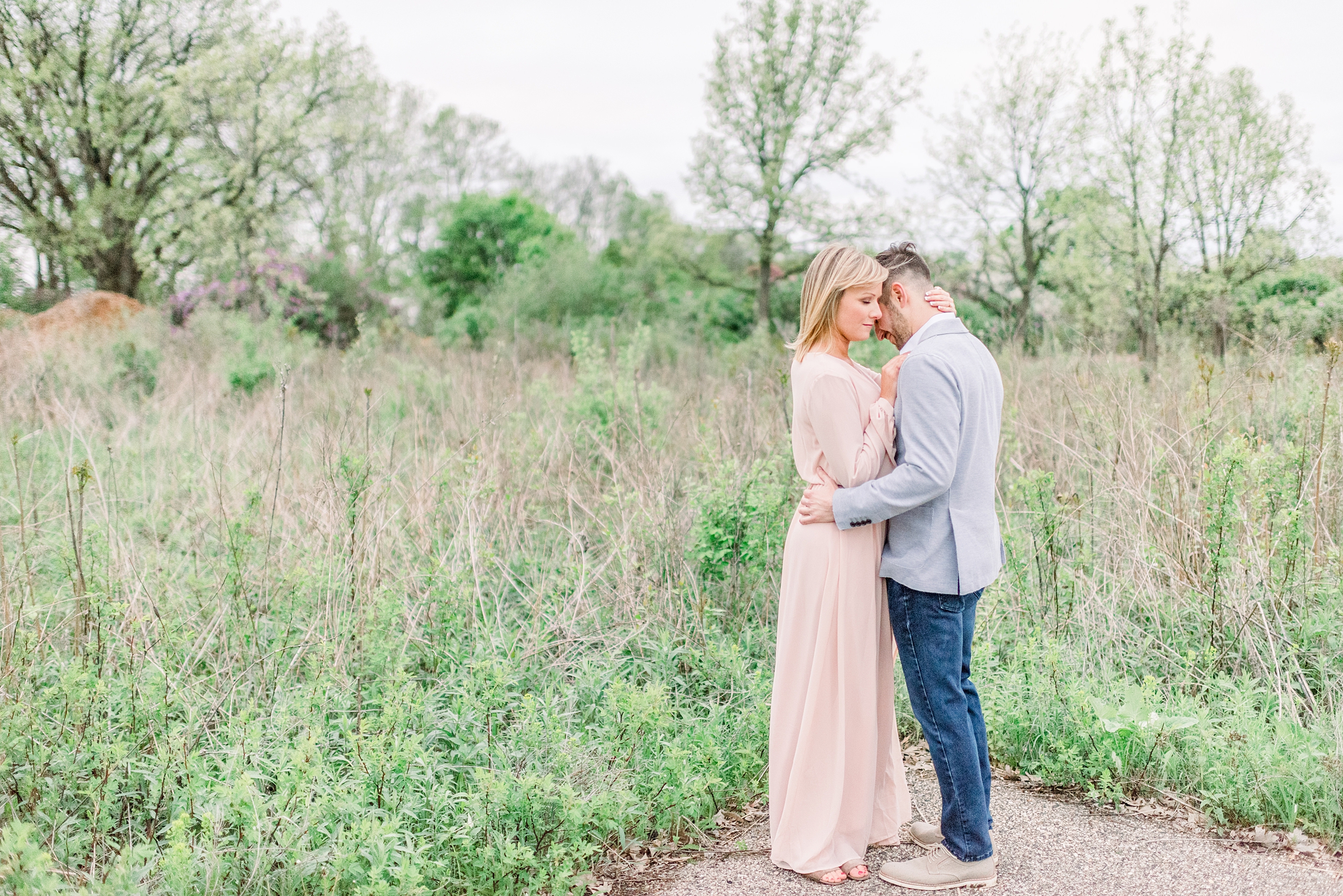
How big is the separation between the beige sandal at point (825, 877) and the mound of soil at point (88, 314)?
52.1ft

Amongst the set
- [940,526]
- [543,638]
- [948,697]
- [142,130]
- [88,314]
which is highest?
[142,130]

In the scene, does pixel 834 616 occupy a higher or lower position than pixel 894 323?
lower

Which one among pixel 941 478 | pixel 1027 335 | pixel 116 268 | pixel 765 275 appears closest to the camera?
pixel 941 478

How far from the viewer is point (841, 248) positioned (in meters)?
2.94

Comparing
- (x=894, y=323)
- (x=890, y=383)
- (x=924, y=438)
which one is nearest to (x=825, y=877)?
(x=924, y=438)

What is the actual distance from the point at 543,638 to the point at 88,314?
668 inches

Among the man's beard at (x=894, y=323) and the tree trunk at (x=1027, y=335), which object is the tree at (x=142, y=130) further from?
the man's beard at (x=894, y=323)

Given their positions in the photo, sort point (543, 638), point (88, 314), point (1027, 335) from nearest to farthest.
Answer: point (543, 638), point (1027, 335), point (88, 314)

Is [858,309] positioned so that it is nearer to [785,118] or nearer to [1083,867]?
[1083,867]

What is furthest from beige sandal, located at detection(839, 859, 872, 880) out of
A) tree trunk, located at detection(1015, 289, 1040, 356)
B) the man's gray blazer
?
tree trunk, located at detection(1015, 289, 1040, 356)

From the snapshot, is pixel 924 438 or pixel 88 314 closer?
pixel 924 438

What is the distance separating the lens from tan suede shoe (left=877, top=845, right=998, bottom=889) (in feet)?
9.71

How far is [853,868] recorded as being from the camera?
10.0ft

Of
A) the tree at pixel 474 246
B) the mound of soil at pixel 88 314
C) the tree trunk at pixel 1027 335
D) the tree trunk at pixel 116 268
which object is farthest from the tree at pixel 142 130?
the tree trunk at pixel 1027 335
